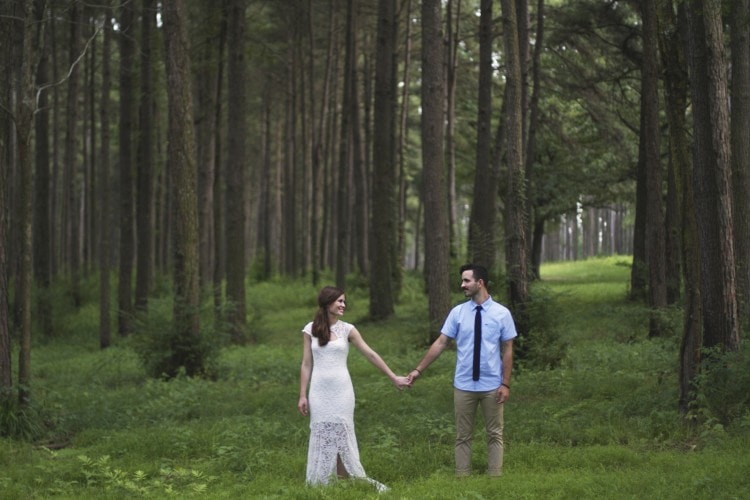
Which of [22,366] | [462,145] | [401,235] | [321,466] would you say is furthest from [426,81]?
[462,145]

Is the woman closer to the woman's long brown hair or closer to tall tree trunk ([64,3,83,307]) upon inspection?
the woman's long brown hair

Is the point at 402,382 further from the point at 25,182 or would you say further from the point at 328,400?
the point at 25,182

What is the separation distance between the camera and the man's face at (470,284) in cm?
832

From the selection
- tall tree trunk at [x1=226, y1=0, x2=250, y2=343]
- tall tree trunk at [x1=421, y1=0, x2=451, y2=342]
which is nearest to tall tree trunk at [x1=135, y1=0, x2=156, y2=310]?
tall tree trunk at [x1=226, y1=0, x2=250, y2=343]

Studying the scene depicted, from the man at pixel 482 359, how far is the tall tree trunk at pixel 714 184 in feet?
12.0

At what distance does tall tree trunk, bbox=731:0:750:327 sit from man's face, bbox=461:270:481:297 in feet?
25.6

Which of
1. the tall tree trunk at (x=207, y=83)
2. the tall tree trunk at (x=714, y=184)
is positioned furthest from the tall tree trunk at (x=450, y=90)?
the tall tree trunk at (x=714, y=184)

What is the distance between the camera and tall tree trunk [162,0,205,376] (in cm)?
1700

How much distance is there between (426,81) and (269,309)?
16551 mm

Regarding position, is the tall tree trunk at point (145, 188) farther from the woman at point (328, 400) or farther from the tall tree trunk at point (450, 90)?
the woman at point (328, 400)

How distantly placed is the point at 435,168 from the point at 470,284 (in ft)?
34.0

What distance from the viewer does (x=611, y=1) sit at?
2392 centimetres

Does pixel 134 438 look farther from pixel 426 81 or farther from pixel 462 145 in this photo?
pixel 462 145

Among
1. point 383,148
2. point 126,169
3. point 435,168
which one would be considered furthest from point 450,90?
point 435,168
